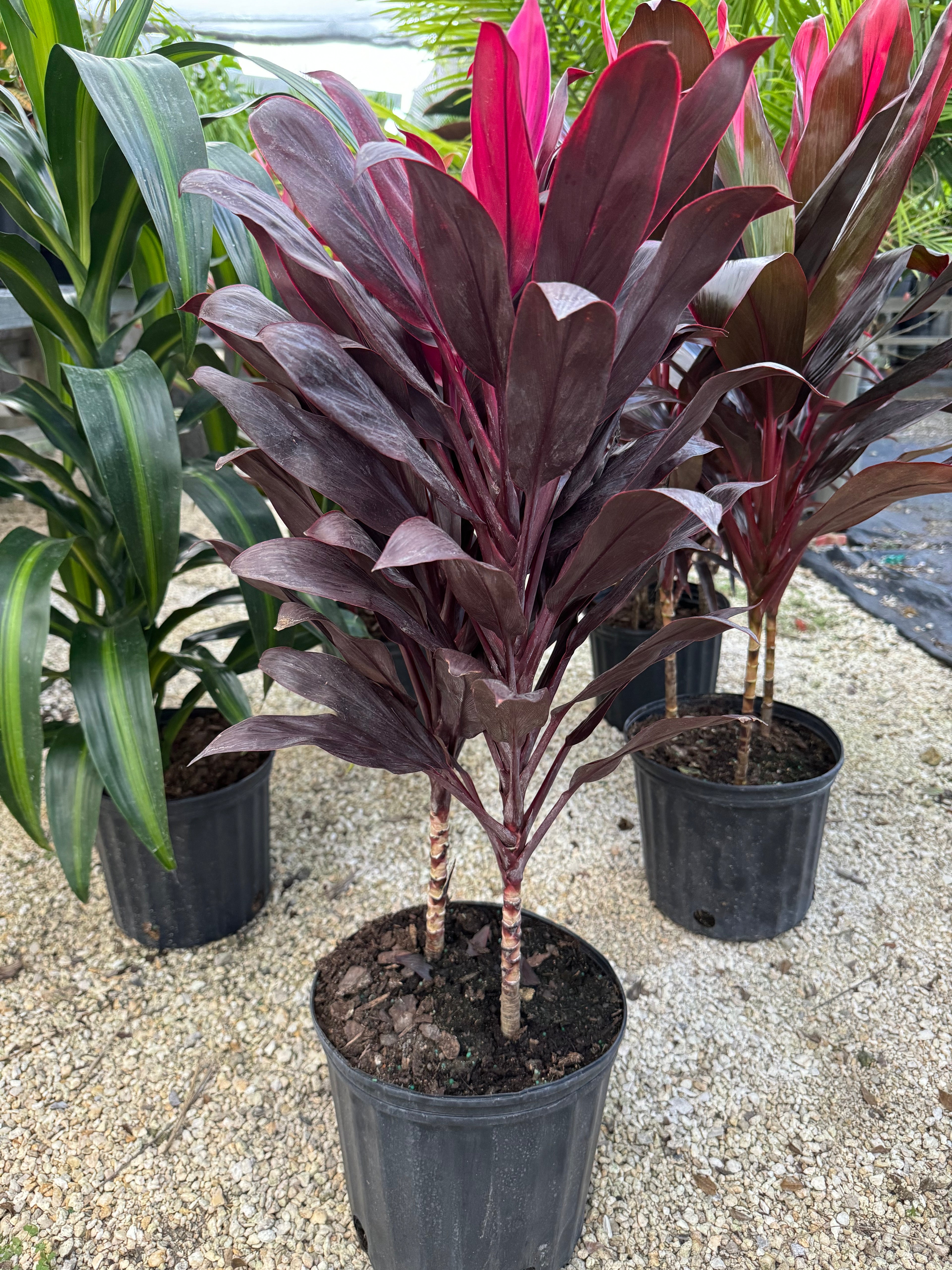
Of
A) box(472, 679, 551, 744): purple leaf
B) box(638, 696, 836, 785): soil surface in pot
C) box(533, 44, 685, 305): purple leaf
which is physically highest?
box(533, 44, 685, 305): purple leaf

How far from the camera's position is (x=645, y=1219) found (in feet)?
3.60

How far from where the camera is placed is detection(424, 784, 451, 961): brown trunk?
3.32ft

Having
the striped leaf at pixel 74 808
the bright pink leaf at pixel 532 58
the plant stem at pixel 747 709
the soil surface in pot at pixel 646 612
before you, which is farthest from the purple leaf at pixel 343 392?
the soil surface in pot at pixel 646 612

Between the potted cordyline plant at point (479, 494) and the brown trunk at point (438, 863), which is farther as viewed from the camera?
the brown trunk at point (438, 863)

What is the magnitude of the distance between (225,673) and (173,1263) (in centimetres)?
83

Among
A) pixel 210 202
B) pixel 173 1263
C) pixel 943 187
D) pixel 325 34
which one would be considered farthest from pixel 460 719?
pixel 325 34

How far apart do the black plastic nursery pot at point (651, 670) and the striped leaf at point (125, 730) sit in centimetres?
130

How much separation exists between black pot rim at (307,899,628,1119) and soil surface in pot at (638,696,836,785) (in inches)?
26.6

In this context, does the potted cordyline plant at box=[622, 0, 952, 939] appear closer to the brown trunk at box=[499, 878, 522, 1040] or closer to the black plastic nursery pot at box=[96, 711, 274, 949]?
the brown trunk at box=[499, 878, 522, 1040]

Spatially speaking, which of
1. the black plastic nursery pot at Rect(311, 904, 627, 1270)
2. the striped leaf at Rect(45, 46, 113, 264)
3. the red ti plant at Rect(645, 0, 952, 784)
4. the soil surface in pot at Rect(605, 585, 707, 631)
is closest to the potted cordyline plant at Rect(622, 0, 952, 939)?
the red ti plant at Rect(645, 0, 952, 784)

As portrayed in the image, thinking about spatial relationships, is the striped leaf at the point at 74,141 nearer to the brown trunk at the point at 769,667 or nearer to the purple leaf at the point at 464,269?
the purple leaf at the point at 464,269

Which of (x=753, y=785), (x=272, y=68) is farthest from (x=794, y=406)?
(x=272, y=68)

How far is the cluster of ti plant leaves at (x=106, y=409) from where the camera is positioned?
984mm

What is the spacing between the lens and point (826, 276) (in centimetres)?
107
